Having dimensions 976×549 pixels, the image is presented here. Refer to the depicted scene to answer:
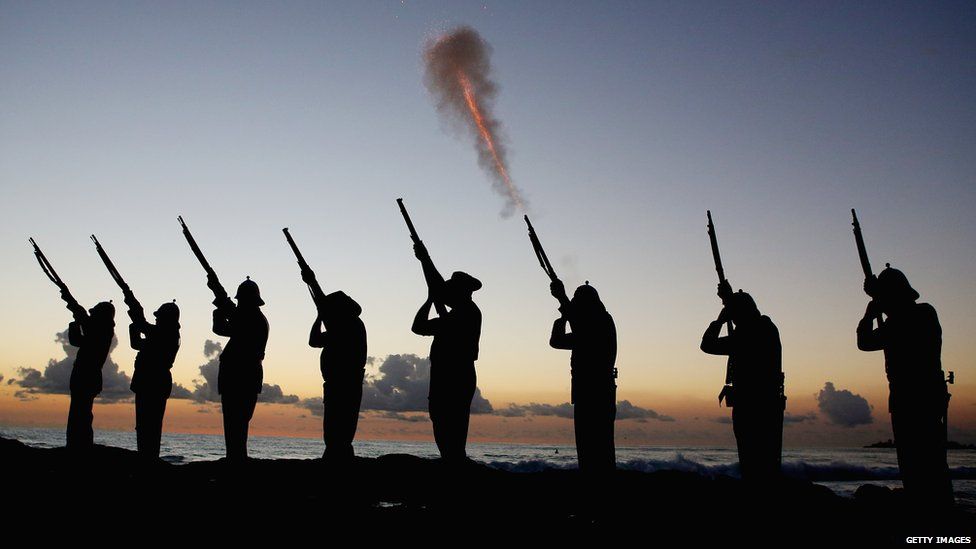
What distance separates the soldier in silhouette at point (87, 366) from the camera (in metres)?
13.2

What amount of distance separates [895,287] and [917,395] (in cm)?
134

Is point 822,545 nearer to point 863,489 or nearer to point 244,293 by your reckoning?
point 863,489

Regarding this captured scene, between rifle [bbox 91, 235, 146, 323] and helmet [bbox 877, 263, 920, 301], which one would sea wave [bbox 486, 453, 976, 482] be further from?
helmet [bbox 877, 263, 920, 301]

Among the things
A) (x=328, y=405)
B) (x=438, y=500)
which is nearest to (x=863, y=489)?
(x=438, y=500)

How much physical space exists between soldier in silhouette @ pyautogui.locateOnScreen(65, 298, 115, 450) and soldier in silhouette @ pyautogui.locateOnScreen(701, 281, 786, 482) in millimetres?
12251

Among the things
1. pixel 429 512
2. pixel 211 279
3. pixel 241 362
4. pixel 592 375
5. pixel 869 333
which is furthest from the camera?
pixel 211 279

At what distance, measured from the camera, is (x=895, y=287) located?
8.12 m

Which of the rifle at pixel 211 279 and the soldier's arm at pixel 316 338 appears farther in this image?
the rifle at pixel 211 279

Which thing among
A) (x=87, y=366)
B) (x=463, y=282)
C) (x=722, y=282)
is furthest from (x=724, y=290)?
(x=87, y=366)

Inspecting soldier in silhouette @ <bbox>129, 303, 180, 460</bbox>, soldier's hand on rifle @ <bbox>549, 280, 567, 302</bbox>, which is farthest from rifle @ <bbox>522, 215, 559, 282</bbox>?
soldier in silhouette @ <bbox>129, 303, 180, 460</bbox>

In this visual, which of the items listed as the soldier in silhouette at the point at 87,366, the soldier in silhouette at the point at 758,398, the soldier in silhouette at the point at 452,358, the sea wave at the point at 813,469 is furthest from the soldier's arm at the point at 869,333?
the sea wave at the point at 813,469

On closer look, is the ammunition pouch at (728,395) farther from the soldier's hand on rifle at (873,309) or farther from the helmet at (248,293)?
the helmet at (248,293)

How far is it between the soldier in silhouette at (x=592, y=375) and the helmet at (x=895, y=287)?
361 cm

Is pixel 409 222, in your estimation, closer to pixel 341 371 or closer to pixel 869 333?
pixel 341 371
